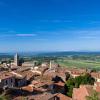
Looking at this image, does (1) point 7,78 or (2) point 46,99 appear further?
(1) point 7,78

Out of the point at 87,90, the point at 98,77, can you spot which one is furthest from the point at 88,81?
the point at 87,90

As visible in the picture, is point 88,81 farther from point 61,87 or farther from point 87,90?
point 87,90

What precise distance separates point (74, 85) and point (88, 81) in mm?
4923

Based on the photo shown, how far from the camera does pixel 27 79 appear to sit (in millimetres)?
60250

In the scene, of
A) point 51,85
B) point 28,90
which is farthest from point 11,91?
point 51,85

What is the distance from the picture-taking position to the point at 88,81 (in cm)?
5422

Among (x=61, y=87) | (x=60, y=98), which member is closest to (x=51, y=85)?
(x=61, y=87)

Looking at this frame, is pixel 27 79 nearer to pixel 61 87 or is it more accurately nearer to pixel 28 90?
pixel 61 87

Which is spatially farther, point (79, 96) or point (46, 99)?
point (79, 96)

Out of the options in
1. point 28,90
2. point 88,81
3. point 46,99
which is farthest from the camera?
point 88,81

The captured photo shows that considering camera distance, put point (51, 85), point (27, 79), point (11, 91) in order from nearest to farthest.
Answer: point (11, 91) → point (51, 85) → point (27, 79)

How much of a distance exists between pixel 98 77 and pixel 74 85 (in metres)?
18.4

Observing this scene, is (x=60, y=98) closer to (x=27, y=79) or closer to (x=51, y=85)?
(x=51, y=85)

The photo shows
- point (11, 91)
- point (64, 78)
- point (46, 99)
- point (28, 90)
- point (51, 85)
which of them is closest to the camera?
point (46, 99)
